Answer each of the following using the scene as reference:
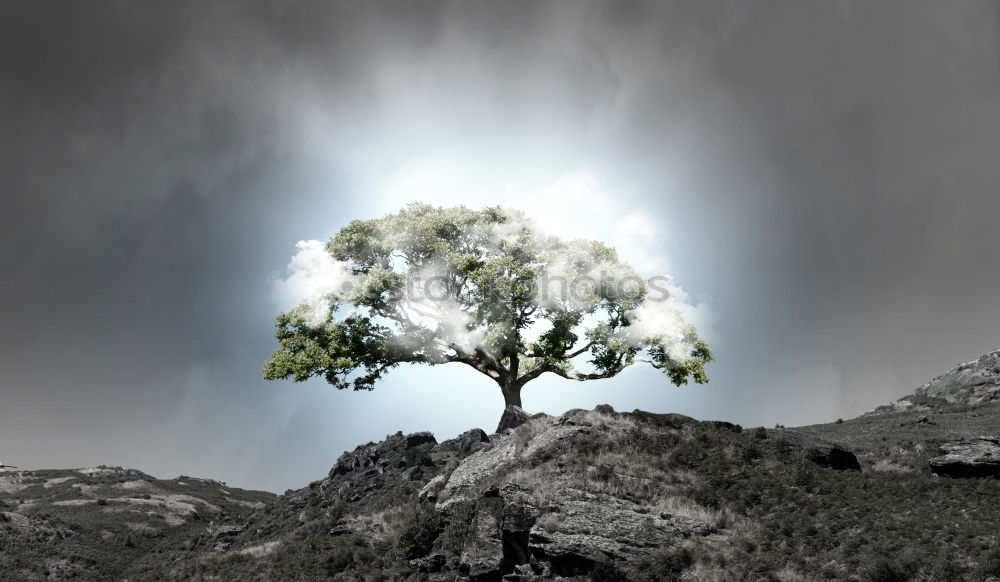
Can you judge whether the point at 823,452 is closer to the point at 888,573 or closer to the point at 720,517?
the point at 720,517

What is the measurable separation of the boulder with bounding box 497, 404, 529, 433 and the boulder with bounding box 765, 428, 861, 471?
14459 millimetres

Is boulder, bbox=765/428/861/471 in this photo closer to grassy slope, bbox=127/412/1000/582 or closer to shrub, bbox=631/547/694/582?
grassy slope, bbox=127/412/1000/582

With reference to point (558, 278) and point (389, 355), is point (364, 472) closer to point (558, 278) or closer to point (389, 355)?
point (389, 355)

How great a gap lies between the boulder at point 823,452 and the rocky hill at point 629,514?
0.23 feet

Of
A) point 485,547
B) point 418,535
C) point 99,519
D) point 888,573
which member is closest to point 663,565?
point 888,573

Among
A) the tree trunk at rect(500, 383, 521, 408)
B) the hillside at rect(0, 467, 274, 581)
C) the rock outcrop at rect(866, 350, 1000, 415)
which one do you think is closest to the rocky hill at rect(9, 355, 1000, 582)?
the hillside at rect(0, 467, 274, 581)

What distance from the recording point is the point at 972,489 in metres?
25.0

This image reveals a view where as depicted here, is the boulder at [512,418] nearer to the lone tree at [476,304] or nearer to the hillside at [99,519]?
the lone tree at [476,304]

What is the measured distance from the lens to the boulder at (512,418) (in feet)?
134

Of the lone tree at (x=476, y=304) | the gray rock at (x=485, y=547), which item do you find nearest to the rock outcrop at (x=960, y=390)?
the lone tree at (x=476, y=304)

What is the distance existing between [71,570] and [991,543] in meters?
47.9

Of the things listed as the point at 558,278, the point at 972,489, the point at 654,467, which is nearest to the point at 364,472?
the point at 558,278

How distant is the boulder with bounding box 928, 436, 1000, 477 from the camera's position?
26.3 meters

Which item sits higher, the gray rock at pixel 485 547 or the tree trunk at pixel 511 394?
the tree trunk at pixel 511 394
